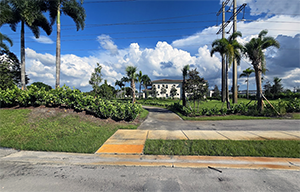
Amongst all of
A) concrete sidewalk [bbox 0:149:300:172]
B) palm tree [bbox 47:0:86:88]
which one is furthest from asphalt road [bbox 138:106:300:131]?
palm tree [bbox 47:0:86:88]

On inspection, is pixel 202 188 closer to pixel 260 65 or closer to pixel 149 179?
pixel 149 179

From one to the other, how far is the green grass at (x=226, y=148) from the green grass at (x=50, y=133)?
87.2 inches

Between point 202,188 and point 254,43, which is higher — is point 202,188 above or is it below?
below

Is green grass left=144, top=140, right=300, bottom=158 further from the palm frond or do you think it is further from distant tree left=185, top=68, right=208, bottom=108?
the palm frond

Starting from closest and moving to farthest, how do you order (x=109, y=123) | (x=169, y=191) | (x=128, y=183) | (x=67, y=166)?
(x=169, y=191) → (x=128, y=183) → (x=67, y=166) → (x=109, y=123)

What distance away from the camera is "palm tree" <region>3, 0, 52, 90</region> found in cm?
1391

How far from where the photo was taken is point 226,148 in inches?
188

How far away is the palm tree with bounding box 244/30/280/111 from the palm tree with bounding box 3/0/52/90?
804 inches

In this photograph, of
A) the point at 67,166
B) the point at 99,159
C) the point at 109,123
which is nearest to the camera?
the point at 67,166

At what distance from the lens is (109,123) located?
8438 mm

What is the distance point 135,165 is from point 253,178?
2.77 m

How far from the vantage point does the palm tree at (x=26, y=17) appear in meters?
13.9

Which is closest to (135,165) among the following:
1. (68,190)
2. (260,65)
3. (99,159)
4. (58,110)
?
(99,159)

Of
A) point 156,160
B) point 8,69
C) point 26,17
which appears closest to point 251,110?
point 156,160
